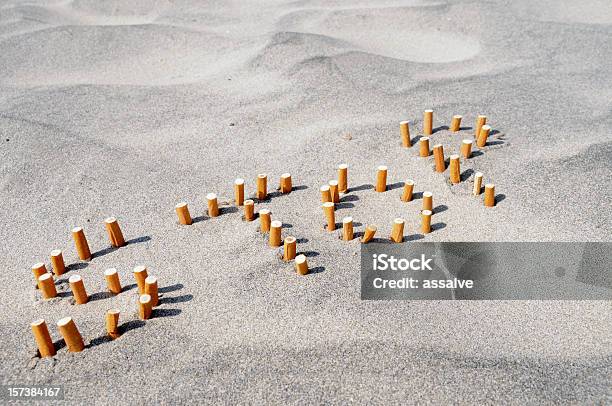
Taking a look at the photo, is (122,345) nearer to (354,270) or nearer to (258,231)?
(258,231)

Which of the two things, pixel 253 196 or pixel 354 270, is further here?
pixel 253 196

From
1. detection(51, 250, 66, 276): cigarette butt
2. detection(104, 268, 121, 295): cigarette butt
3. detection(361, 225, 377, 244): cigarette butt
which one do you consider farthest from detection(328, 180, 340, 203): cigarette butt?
detection(51, 250, 66, 276): cigarette butt

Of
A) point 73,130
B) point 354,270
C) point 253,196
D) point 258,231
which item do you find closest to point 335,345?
point 354,270

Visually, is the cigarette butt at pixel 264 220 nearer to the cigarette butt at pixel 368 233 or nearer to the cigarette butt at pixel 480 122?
the cigarette butt at pixel 368 233

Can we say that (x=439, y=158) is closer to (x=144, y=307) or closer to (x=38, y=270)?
(x=144, y=307)

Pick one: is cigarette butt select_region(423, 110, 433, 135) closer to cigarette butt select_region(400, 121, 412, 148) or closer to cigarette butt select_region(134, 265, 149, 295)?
cigarette butt select_region(400, 121, 412, 148)
